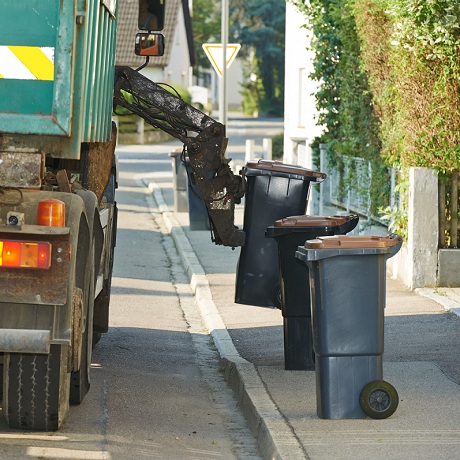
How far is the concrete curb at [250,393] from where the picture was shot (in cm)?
622

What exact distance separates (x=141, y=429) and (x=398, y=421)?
1.45 metres

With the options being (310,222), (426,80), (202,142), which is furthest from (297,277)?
(426,80)

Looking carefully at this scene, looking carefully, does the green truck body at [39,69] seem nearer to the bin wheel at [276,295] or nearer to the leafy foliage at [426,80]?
the bin wheel at [276,295]

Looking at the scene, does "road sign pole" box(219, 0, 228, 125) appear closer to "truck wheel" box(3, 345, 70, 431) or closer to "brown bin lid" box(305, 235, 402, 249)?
"brown bin lid" box(305, 235, 402, 249)

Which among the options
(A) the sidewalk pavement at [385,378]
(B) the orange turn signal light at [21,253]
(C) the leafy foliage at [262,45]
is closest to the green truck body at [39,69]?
(B) the orange turn signal light at [21,253]

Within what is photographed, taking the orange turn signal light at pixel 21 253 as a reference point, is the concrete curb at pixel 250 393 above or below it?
below

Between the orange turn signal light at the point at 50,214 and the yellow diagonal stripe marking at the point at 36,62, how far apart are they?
2.11 feet

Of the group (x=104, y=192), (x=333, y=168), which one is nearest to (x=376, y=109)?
(x=333, y=168)

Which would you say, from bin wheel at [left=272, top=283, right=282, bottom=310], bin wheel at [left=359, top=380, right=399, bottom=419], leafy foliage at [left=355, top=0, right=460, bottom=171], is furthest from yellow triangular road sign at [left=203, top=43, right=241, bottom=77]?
bin wheel at [left=359, top=380, right=399, bottom=419]

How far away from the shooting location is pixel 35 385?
21.3ft

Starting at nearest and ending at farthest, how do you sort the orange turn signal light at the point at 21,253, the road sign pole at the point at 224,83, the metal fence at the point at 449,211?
the orange turn signal light at the point at 21,253
the metal fence at the point at 449,211
the road sign pole at the point at 224,83

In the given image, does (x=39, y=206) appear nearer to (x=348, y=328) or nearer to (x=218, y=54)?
(x=348, y=328)

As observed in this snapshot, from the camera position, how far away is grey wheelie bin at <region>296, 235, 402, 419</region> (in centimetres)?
675

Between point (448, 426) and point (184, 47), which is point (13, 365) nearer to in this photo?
point (448, 426)
